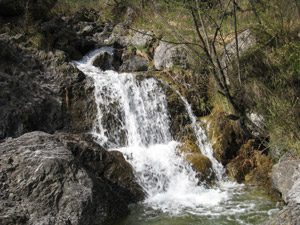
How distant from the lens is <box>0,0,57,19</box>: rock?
9.25m

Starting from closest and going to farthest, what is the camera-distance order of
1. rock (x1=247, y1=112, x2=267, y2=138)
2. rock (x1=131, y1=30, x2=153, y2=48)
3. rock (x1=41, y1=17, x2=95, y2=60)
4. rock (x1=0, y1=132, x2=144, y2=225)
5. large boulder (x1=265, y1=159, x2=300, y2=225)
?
large boulder (x1=265, y1=159, x2=300, y2=225) → rock (x1=0, y1=132, x2=144, y2=225) → rock (x1=247, y1=112, x2=267, y2=138) → rock (x1=41, y1=17, x2=95, y2=60) → rock (x1=131, y1=30, x2=153, y2=48)

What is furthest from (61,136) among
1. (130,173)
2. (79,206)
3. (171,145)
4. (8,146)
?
(171,145)

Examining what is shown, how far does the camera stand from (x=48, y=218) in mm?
3359

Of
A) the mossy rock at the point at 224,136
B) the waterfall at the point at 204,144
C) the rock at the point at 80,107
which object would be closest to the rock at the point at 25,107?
the rock at the point at 80,107

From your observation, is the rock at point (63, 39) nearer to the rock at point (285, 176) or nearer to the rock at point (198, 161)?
the rock at point (198, 161)

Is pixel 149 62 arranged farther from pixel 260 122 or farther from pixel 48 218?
pixel 48 218

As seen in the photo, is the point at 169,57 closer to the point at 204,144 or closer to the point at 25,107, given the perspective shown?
the point at 204,144

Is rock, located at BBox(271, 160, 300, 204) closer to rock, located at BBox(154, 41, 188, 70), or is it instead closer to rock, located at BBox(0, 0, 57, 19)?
rock, located at BBox(154, 41, 188, 70)

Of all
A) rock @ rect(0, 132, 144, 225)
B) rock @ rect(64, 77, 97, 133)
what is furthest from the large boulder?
rock @ rect(64, 77, 97, 133)

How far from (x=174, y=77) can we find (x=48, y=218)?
18.1ft

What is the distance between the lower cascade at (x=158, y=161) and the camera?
4184 millimetres

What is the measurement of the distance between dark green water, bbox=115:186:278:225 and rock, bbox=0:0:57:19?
864cm

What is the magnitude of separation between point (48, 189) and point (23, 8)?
8481 mm

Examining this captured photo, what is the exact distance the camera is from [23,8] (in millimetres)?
9539
